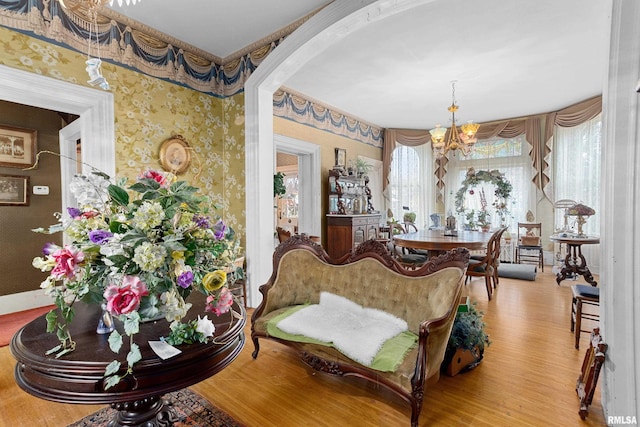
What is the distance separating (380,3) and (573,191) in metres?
5.78

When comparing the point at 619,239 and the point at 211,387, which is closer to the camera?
the point at 619,239

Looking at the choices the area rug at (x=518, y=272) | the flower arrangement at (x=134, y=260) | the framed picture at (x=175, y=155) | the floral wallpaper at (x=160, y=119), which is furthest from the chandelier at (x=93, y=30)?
the area rug at (x=518, y=272)

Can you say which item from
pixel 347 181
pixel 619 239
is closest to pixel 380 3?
pixel 619 239

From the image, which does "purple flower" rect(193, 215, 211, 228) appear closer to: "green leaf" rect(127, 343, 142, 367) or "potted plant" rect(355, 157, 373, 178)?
"green leaf" rect(127, 343, 142, 367)

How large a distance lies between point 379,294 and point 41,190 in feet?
14.8

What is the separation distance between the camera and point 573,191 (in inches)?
239

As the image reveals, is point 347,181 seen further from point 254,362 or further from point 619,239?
point 619,239

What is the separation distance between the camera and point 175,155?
361 centimetres

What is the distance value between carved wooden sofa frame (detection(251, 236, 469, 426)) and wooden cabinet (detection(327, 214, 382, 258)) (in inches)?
104

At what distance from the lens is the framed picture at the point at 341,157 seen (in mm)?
6098

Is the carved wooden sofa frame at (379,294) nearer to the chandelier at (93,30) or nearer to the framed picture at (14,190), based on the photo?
the chandelier at (93,30)

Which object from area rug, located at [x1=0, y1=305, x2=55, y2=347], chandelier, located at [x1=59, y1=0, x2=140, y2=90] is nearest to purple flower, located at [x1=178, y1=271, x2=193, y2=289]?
chandelier, located at [x1=59, y1=0, x2=140, y2=90]

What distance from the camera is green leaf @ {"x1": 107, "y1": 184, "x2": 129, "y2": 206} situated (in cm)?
128

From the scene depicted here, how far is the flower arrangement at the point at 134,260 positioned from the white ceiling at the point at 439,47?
2.49 m
